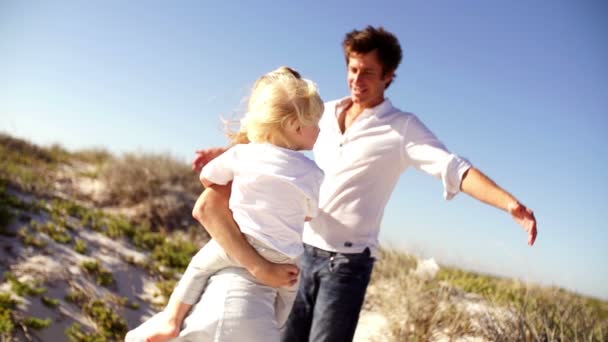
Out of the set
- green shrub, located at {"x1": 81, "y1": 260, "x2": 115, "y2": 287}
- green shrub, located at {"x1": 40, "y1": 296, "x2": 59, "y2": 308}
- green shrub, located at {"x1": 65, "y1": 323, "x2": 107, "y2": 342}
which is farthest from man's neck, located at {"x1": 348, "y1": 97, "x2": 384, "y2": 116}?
green shrub, located at {"x1": 81, "y1": 260, "x2": 115, "y2": 287}

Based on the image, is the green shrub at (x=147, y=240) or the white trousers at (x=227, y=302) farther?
the green shrub at (x=147, y=240)

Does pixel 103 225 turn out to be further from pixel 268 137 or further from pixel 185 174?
pixel 268 137

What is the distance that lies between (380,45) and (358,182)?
93 centimetres

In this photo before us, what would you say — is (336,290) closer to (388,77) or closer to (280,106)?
(280,106)

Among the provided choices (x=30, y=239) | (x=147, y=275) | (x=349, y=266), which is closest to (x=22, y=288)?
(x=30, y=239)

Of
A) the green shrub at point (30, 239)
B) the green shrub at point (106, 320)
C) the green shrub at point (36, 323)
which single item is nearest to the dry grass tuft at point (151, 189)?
the green shrub at point (30, 239)

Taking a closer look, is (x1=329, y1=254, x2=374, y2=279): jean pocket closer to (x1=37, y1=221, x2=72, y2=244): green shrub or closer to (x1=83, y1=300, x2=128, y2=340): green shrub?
(x1=83, y1=300, x2=128, y2=340): green shrub

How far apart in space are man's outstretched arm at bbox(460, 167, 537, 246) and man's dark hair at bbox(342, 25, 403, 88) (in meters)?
0.96

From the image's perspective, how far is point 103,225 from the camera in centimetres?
752

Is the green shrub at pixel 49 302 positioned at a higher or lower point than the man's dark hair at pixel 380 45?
lower

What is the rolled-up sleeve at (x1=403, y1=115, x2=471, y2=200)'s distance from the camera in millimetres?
2443

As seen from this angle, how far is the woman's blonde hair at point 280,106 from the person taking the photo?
174 centimetres

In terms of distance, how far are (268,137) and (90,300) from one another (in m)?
4.37

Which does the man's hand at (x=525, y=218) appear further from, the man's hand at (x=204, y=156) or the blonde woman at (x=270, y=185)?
the man's hand at (x=204, y=156)
